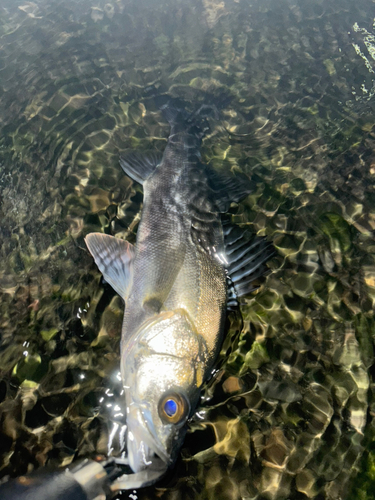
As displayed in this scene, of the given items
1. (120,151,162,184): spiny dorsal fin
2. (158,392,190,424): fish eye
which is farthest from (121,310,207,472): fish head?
(120,151,162,184): spiny dorsal fin

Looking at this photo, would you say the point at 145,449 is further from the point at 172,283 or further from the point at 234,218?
the point at 234,218

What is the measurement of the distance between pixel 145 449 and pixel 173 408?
0.35 meters

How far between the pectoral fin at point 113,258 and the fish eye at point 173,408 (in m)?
1.25

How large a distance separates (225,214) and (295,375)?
6.97ft

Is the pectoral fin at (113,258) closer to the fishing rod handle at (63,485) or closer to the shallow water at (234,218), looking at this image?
the shallow water at (234,218)

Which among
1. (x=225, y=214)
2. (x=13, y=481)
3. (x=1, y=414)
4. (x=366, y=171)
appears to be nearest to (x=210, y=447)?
(x=13, y=481)

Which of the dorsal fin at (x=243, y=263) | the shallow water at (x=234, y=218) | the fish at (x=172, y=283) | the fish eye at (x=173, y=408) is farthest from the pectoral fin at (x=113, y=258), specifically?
the fish eye at (x=173, y=408)

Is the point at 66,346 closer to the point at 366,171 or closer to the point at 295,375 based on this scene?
the point at 295,375

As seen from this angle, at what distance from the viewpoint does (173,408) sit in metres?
2.63

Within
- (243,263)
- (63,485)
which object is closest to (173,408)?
(63,485)

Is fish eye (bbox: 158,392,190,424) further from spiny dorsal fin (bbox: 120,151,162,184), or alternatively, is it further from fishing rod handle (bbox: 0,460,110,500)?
spiny dorsal fin (bbox: 120,151,162,184)

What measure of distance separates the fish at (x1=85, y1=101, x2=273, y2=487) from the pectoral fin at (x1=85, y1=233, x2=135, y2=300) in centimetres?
1

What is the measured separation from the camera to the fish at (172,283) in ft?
8.62

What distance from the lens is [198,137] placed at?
4906 mm
